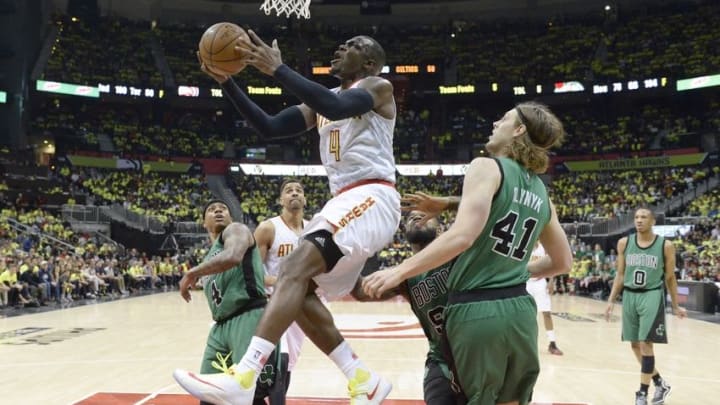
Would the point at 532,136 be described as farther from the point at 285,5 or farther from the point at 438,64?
the point at 438,64

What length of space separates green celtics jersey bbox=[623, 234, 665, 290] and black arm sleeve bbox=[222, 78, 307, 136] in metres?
4.57

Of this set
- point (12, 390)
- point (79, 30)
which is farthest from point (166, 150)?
point (12, 390)

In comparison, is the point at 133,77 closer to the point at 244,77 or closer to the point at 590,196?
the point at 244,77

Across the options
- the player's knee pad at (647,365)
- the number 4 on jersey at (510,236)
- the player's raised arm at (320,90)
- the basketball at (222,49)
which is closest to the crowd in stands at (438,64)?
the player's knee pad at (647,365)

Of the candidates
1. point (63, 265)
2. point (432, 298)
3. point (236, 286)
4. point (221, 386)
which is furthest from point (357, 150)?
point (63, 265)

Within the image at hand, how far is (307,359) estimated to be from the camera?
30.1 feet

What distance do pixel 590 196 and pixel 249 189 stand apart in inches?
682

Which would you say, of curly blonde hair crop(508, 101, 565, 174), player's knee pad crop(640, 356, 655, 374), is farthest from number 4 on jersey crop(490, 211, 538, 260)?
player's knee pad crop(640, 356, 655, 374)

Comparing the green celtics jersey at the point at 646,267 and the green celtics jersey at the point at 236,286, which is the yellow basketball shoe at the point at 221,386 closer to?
the green celtics jersey at the point at 236,286

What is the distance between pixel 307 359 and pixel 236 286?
468 centimetres

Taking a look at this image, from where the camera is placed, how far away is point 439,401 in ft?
10.9

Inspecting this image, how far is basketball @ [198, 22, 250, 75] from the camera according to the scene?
357 cm

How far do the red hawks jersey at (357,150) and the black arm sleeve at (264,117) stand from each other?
303 mm

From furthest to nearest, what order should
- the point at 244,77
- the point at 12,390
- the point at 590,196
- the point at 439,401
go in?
1. the point at 244,77
2. the point at 590,196
3. the point at 12,390
4. the point at 439,401
